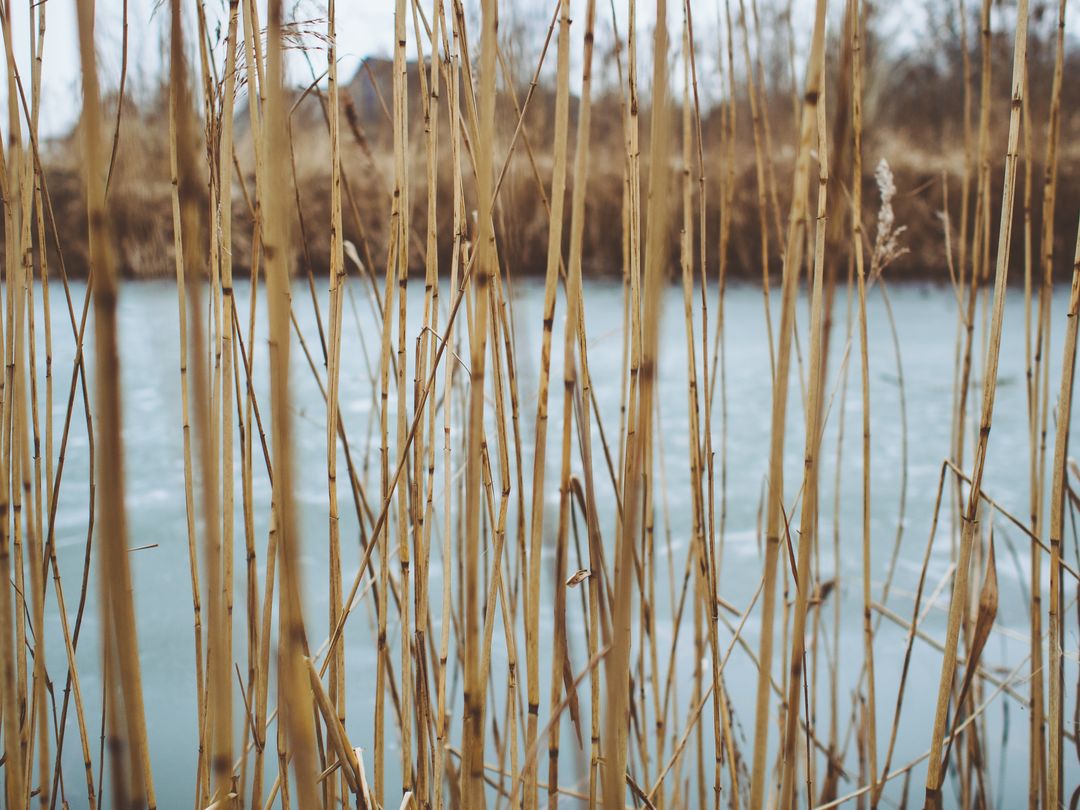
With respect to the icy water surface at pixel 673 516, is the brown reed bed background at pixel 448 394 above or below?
above

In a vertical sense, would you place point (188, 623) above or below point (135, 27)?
below

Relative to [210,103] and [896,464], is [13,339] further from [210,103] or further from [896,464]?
[896,464]

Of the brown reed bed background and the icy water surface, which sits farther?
the icy water surface

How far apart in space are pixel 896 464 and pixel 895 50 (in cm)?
615

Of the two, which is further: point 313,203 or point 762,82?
point 313,203

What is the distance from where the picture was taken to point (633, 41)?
0.45 meters

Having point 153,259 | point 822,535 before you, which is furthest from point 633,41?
point 822,535

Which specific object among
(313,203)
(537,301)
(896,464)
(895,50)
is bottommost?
(896,464)

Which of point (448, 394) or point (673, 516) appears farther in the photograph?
point (673, 516)

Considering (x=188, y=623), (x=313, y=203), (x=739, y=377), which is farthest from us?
(x=313, y=203)

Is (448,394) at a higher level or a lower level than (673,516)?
higher

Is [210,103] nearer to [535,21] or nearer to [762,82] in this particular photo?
[535,21]

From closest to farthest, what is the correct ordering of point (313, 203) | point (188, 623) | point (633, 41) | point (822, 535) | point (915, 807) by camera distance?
point (633, 41)
point (915, 807)
point (188, 623)
point (822, 535)
point (313, 203)

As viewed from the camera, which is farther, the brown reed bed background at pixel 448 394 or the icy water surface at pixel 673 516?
the icy water surface at pixel 673 516
